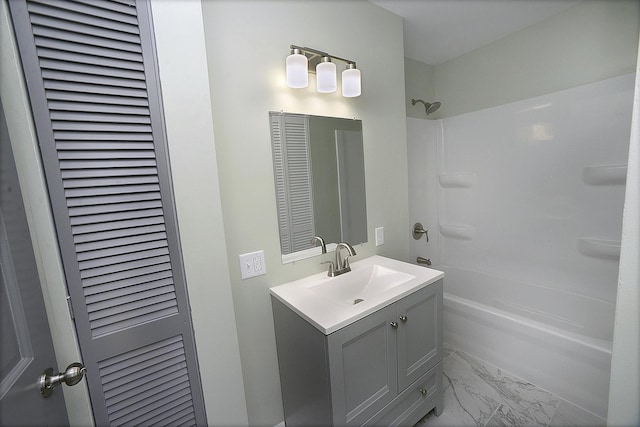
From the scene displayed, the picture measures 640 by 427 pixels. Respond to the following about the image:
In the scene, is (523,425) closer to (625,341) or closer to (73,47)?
(625,341)

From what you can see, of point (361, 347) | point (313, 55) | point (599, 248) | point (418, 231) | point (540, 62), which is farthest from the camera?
point (418, 231)

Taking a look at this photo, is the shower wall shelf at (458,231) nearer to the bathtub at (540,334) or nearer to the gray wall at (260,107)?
the bathtub at (540,334)

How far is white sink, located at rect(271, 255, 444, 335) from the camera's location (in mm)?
1027

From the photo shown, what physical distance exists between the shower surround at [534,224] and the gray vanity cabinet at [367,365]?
79 centimetres

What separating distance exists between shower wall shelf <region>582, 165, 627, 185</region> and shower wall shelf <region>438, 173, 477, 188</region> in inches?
27.8

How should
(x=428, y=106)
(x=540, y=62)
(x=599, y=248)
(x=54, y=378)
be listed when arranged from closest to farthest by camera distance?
(x=54, y=378) < (x=599, y=248) < (x=540, y=62) < (x=428, y=106)

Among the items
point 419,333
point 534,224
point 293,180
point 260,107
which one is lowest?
point 419,333

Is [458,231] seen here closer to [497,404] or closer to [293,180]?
[497,404]

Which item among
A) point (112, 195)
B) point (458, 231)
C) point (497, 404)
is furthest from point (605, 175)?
point (112, 195)

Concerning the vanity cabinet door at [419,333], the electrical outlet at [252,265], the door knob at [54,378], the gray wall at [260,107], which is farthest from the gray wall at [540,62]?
the door knob at [54,378]

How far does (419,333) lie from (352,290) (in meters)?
0.41

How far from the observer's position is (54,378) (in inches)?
24.7

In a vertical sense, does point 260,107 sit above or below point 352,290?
above

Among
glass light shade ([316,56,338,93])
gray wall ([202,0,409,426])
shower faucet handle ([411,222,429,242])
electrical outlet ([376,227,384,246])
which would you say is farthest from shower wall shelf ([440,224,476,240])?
glass light shade ([316,56,338,93])
